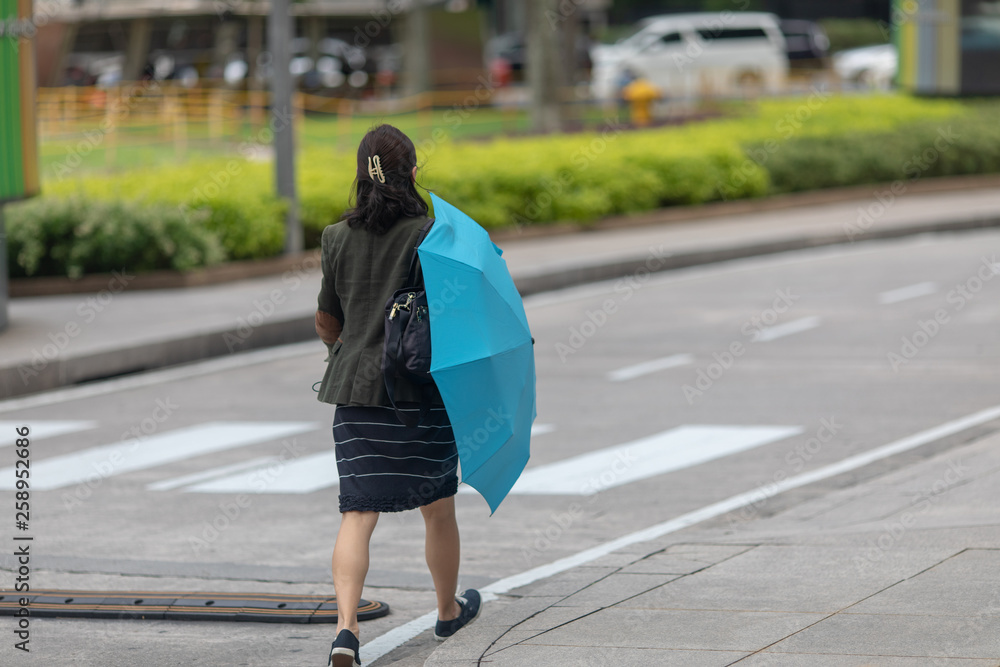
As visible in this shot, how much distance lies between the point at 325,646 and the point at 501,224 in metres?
15.7

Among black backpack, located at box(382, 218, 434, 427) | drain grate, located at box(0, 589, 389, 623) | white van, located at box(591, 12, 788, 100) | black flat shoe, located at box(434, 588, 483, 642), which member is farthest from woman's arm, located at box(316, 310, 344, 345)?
white van, located at box(591, 12, 788, 100)

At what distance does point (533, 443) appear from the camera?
31.5ft

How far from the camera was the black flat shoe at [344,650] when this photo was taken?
16.1 feet

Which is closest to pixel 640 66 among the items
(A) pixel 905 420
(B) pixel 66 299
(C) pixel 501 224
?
(C) pixel 501 224

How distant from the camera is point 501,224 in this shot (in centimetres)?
2102

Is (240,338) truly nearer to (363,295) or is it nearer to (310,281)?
(310,281)

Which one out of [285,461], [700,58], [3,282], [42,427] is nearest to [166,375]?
[3,282]

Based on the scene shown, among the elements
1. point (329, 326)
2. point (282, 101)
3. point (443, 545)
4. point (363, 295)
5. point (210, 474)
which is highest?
point (282, 101)

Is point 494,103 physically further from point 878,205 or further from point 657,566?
point 657,566

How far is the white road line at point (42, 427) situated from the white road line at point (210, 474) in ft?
5.46

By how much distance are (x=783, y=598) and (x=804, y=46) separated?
51007 mm

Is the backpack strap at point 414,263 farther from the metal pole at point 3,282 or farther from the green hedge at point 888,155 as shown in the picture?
the green hedge at point 888,155

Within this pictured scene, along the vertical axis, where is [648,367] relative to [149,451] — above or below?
below

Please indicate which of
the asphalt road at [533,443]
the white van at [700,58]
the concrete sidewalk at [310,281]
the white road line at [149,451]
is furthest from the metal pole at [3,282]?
the white van at [700,58]
